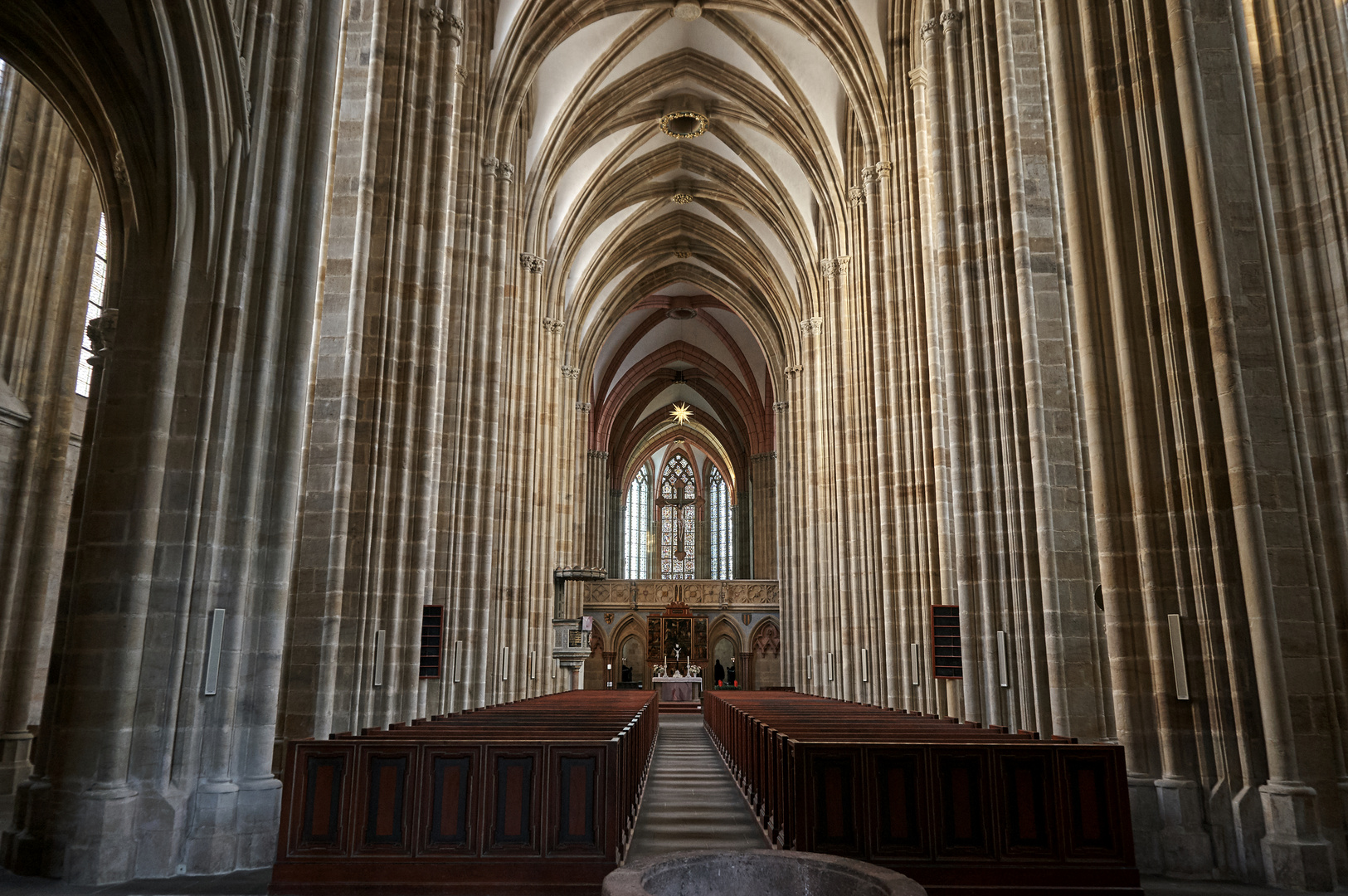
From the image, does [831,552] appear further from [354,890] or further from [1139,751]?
[354,890]

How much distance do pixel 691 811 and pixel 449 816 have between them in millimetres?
3912

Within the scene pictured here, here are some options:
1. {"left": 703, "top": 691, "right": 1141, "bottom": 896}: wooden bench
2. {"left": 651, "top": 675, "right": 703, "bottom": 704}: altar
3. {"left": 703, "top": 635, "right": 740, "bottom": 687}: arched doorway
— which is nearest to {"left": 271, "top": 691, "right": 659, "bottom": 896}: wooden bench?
{"left": 703, "top": 691, "right": 1141, "bottom": 896}: wooden bench

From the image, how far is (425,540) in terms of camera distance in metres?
11.7

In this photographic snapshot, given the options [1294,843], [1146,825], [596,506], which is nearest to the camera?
[1294,843]

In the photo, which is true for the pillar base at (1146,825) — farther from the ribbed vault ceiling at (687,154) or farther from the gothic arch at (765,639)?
the gothic arch at (765,639)

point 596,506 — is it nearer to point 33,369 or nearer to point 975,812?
point 33,369

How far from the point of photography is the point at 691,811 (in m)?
9.52

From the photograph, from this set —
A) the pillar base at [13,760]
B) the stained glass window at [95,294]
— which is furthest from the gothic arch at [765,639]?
the pillar base at [13,760]

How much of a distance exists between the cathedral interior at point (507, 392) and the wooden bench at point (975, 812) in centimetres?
13

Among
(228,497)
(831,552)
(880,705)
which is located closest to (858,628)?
(880,705)

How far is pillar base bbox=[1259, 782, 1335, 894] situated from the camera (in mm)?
5703

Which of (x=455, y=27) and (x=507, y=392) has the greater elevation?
(x=455, y=27)

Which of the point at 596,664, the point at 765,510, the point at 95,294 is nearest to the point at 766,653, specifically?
the point at 596,664

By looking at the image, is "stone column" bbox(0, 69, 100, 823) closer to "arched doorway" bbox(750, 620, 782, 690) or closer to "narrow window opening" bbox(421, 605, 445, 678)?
"narrow window opening" bbox(421, 605, 445, 678)
